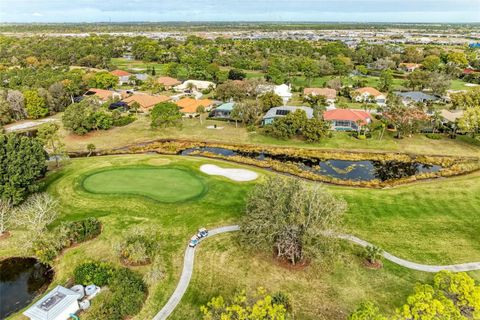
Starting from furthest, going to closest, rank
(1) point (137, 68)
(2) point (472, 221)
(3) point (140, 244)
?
(1) point (137, 68) < (2) point (472, 221) < (3) point (140, 244)

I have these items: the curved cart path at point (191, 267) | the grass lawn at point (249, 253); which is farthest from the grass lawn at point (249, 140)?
the curved cart path at point (191, 267)

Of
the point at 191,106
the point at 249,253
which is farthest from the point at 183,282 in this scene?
the point at 191,106

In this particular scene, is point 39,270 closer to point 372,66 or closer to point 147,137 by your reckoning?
point 147,137

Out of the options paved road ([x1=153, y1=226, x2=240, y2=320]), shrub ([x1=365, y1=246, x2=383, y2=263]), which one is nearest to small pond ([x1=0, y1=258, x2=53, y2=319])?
paved road ([x1=153, y1=226, x2=240, y2=320])

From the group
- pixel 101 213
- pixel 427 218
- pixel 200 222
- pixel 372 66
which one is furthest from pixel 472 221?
pixel 372 66

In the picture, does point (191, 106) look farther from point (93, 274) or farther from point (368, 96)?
point (93, 274)

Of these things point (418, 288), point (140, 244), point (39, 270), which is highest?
point (418, 288)

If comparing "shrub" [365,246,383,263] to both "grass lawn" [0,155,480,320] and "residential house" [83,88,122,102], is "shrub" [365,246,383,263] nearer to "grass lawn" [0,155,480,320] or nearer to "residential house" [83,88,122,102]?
"grass lawn" [0,155,480,320]
